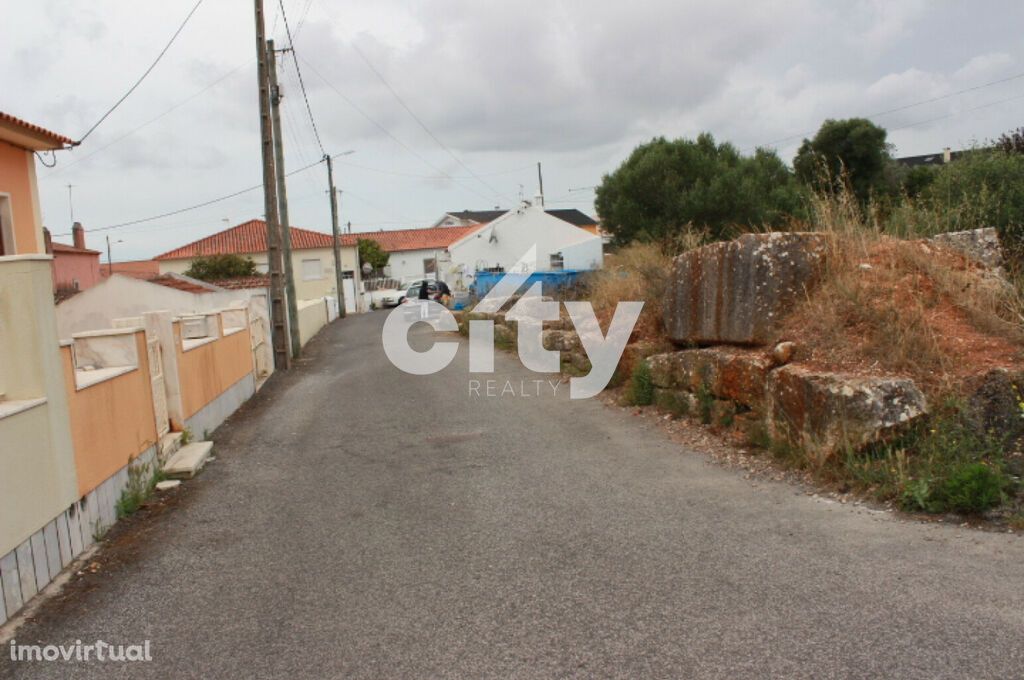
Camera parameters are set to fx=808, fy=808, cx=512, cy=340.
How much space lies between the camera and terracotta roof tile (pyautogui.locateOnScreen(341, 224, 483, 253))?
6856 cm

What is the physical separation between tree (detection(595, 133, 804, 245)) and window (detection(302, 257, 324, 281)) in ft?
93.1

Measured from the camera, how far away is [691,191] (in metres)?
25.0

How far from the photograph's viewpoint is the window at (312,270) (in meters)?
51.8

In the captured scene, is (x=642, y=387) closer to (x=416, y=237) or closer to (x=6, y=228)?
(x=6, y=228)

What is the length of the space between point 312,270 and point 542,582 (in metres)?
49.4

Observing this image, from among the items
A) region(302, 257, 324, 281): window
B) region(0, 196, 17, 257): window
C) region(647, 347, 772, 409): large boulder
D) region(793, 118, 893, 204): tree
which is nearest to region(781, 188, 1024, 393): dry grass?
region(647, 347, 772, 409): large boulder

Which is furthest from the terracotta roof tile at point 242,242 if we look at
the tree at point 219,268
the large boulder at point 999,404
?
the large boulder at point 999,404

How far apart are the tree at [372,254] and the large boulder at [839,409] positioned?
5661 centimetres

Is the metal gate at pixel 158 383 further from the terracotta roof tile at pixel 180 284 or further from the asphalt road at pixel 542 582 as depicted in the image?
the terracotta roof tile at pixel 180 284

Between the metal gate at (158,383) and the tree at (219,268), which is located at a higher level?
the tree at (219,268)

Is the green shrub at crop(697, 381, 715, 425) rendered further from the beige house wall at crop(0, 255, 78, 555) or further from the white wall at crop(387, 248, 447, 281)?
the white wall at crop(387, 248, 447, 281)

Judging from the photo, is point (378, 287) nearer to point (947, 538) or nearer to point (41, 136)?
point (41, 136)

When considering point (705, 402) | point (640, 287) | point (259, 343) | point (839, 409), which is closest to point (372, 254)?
point (259, 343)

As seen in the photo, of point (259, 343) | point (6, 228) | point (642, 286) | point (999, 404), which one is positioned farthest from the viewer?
point (259, 343)
